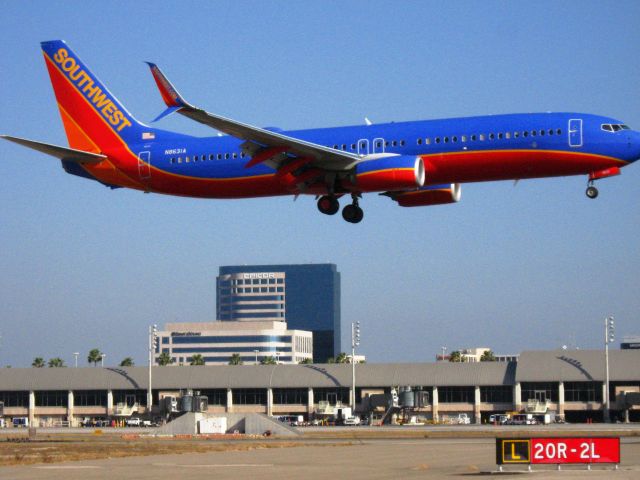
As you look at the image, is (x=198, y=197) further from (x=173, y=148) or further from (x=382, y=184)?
(x=382, y=184)

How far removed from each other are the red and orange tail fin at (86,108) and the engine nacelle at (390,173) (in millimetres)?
17810

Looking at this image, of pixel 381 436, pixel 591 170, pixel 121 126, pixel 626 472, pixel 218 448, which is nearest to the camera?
pixel 626 472

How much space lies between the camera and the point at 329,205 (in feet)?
234

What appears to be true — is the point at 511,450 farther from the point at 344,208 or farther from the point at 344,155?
the point at 344,208

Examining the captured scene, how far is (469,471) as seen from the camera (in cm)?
5088

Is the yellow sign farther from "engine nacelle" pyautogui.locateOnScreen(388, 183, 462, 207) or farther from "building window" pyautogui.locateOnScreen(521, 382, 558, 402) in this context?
"building window" pyautogui.locateOnScreen(521, 382, 558, 402)

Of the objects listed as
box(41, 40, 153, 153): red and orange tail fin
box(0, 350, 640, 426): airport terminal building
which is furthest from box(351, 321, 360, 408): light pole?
box(41, 40, 153, 153): red and orange tail fin

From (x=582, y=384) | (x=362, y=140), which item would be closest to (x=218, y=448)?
(x=362, y=140)

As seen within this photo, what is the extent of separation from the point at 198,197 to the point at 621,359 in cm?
8408

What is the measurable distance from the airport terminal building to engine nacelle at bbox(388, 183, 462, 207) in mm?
68715

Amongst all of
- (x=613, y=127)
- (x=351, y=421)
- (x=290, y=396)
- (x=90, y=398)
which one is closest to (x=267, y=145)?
(x=613, y=127)

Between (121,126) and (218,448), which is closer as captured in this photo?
(218,448)

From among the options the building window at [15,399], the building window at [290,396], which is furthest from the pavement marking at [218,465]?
the building window at [15,399]

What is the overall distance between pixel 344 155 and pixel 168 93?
11362 mm
